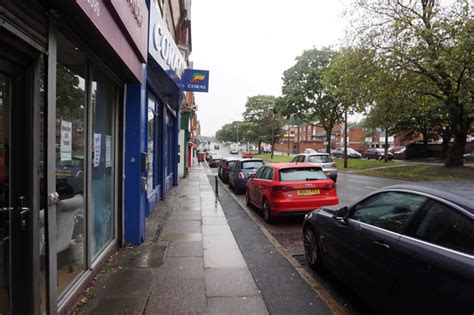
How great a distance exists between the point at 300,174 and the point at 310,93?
29570 mm

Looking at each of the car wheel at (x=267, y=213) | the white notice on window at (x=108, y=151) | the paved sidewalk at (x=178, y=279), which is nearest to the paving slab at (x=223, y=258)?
the paved sidewalk at (x=178, y=279)

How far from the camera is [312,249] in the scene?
4.83 meters

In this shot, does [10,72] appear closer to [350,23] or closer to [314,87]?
[350,23]

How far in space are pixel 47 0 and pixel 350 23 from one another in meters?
18.3

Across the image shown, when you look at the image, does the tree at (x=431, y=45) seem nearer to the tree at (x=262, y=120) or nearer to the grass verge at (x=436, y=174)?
the grass verge at (x=436, y=174)

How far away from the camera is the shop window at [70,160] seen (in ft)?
11.3

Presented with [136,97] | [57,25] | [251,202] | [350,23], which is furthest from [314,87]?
[57,25]

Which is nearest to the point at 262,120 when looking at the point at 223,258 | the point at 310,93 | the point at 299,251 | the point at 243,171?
the point at 310,93

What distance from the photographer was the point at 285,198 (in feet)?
25.0

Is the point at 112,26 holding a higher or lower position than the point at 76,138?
higher

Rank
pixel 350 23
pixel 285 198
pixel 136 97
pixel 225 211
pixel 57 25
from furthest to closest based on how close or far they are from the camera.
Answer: pixel 350 23, pixel 225 211, pixel 285 198, pixel 136 97, pixel 57 25

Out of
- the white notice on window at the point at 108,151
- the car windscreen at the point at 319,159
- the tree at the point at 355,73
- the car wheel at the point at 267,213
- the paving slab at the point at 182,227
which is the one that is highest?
the tree at the point at 355,73

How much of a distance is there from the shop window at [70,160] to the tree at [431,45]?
50.4 feet

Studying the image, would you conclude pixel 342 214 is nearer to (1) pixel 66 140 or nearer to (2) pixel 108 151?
(1) pixel 66 140
